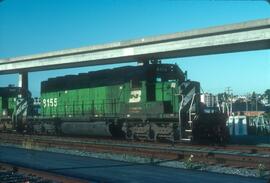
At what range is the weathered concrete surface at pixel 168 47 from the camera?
3203 cm

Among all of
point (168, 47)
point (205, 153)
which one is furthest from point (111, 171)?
point (168, 47)

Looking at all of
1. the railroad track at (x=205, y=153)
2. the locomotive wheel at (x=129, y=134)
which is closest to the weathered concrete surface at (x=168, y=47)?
the locomotive wheel at (x=129, y=134)

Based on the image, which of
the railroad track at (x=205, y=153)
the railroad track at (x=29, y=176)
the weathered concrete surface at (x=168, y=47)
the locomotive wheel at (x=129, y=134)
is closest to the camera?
the railroad track at (x=29, y=176)

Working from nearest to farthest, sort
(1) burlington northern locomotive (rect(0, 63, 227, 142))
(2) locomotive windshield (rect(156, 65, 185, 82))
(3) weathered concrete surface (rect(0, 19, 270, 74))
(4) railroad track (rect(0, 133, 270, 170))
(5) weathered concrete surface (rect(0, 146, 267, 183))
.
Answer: (5) weathered concrete surface (rect(0, 146, 267, 183)) < (4) railroad track (rect(0, 133, 270, 170)) < (1) burlington northern locomotive (rect(0, 63, 227, 142)) < (2) locomotive windshield (rect(156, 65, 185, 82)) < (3) weathered concrete surface (rect(0, 19, 270, 74))

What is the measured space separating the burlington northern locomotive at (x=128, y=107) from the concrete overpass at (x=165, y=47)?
10.8 m

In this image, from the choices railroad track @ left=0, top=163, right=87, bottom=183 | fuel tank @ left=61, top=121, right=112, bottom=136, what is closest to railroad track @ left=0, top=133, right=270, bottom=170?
fuel tank @ left=61, top=121, right=112, bottom=136

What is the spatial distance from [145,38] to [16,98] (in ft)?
40.1

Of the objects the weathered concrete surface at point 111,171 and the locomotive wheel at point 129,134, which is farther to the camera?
the locomotive wheel at point 129,134

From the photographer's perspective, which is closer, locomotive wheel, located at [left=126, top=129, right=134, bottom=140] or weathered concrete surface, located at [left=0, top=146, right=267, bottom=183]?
weathered concrete surface, located at [left=0, top=146, right=267, bottom=183]

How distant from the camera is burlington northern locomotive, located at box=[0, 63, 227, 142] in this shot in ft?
66.8

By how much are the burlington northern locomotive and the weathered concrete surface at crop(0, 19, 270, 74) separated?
10.8 m

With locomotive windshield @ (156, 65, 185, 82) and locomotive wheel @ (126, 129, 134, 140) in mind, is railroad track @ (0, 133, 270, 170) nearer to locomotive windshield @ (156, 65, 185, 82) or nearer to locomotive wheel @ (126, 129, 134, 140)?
locomotive wheel @ (126, 129, 134, 140)

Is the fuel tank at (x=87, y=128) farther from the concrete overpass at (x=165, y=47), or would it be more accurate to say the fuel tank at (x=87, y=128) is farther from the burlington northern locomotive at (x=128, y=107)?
the concrete overpass at (x=165, y=47)

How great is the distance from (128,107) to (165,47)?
49.0 feet
